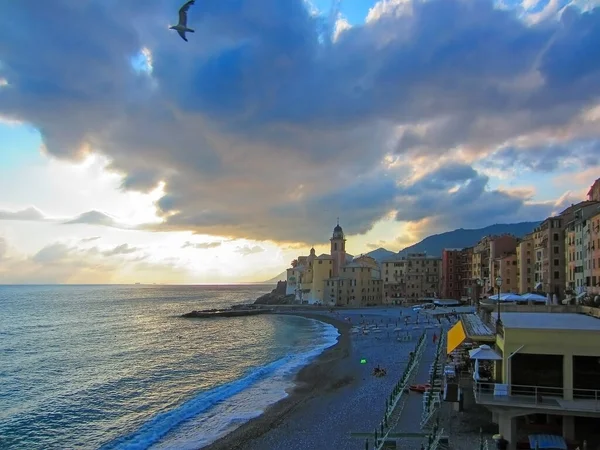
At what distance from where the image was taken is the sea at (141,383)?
30.6 meters

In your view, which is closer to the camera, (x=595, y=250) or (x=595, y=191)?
(x=595, y=250)

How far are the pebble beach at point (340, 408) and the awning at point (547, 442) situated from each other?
2.76 metres

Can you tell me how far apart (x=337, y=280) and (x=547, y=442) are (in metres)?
119

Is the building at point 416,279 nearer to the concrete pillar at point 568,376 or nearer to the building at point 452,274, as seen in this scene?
the building at point 452,274

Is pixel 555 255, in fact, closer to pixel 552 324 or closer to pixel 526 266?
pixel 526 266

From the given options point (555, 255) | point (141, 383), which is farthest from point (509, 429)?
point (555, 255)

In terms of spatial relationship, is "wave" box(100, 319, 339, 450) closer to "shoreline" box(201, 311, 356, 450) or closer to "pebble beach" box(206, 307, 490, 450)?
"shoreline" box(201, 311, 356, 450)

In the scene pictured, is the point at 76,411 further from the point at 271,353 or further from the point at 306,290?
the point at 306,290

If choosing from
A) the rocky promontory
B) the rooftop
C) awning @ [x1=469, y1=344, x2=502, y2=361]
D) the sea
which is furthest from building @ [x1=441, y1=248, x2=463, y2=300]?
awning @ [x1=469, y1=344, x2=502, y2=361]

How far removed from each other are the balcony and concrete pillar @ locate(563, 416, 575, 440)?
1328 mm

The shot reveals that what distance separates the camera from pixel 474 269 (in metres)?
118

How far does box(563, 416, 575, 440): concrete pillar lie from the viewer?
18938mm

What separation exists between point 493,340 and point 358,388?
59.6ft

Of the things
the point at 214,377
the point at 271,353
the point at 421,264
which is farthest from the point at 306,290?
the point at 214,377
